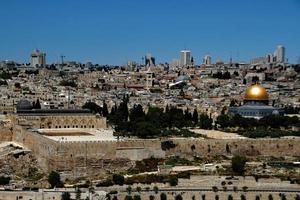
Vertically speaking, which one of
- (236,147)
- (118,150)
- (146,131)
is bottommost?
(118,150)

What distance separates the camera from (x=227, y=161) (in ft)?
74.7

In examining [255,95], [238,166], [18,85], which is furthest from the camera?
[18,85]

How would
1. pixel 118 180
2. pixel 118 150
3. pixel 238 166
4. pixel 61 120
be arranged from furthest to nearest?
1. pixel 61 120
2. pixel 118 150
3. pixel 238 166
4. pixel 118 180

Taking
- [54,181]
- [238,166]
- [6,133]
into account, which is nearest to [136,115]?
[6,133]

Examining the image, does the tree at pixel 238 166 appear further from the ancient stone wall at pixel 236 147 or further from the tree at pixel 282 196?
the ancient stone wall at pixel 236 147

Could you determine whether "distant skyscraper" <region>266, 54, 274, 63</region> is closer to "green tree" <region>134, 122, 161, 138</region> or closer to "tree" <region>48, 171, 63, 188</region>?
"green tree" <region>134, 122, 161, 138</region>

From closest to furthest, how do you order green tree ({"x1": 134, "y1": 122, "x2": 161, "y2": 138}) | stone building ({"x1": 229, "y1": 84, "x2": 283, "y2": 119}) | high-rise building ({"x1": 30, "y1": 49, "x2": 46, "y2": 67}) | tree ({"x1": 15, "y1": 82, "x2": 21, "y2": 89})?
green tree ({"x1": 134, "y1": 122, "x2": 161, "y2": 138}) < stone building ({"x1": 229, "y1": 84, "x2": 283, "y2": 119}) < tree ({"x1": 15, "y1": 82, "x2": 21, "y2": 89}) < high-rise building ({"x1": 30, "y1": 49, "x2": 46, "y2": 67})

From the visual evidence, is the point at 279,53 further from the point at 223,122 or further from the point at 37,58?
the point at 223,122

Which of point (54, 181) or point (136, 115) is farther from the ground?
point (136, 115)

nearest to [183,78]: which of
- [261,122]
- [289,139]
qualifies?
[261,122]

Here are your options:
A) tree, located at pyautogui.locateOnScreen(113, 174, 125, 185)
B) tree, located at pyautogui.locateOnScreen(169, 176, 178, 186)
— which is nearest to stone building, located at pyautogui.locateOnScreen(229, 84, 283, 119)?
tree, located at pyautogui.locateOnScreen(169, 176, 178, 186)

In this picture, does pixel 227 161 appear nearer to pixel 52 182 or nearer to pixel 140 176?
pixel 140 176

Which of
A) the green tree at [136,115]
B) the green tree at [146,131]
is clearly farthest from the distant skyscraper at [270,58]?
the green tree at [146,131]

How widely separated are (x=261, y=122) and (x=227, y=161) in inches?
251
